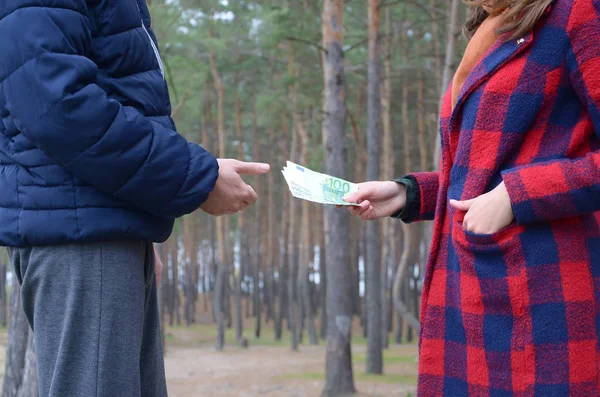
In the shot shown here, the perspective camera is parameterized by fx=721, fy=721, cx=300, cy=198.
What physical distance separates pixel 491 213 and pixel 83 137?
1022 mm

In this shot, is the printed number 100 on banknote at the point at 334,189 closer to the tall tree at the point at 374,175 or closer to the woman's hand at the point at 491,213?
the woman's hand at the point at 491,213

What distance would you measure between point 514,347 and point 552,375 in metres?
0.11

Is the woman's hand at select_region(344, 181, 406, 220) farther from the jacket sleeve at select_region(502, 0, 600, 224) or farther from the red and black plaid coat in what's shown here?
the jacket sleeve at select_region(502, 0, 600, 224)

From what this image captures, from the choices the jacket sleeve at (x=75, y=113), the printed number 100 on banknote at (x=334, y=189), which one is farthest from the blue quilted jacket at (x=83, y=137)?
the printed number 100 on banknote at (x=334, y=189)

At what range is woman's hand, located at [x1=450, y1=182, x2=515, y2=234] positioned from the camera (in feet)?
5.89

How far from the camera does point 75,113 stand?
1736 mm

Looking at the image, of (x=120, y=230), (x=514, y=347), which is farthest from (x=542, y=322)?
(x=120, y=230)

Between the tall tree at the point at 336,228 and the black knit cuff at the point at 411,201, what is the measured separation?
7.72m

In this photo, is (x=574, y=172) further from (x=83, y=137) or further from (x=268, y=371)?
(x=268, y=371)

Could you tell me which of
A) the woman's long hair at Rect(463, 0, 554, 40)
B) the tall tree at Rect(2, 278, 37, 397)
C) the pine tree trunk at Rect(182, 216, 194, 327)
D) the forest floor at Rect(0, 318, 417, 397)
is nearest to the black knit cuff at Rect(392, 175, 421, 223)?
the woman's long hair at Rect(463, 0, 554, 40)

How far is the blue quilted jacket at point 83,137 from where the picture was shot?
1.74m

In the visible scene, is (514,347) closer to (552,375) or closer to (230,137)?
(552,375)

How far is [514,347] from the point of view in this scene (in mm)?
1800

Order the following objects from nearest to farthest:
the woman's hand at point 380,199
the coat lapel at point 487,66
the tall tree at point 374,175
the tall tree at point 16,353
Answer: the coat lapel at point 487,66, the woman's hand at point 380,199, the tall tree at point 16,353, the tall tree at point 374,175
